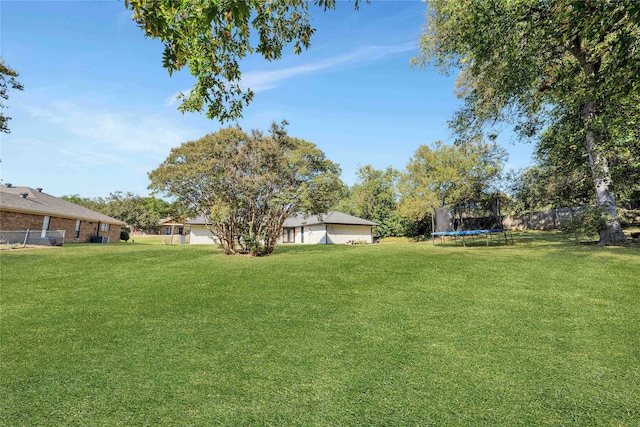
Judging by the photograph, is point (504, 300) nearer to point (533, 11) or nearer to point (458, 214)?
point (533, 11)

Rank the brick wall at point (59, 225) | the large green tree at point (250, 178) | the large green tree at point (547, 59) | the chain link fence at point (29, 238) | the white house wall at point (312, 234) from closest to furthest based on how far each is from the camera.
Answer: the large green tree at point (547, 59)
the large green tree at point (250, 178)
the chain link fence at point (29, 238)
the brick wall at point (59, 225)
the white house wall at point (312, 234)

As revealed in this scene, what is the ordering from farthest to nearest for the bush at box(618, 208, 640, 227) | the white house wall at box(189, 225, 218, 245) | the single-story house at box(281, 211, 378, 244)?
the white house wall at box(189, 225, 218, 245) < the single-story house at box(281, 211, 378, 244) < the bush at box(618, 208, 640, 227)

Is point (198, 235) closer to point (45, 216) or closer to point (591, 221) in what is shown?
point (45, 216)

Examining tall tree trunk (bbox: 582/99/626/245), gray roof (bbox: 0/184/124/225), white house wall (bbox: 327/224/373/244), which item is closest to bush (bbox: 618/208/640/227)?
tall tree trunk (bbox: 582/99/626/245)

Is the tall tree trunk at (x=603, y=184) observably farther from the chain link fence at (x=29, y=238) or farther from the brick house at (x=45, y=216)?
the brick house at (x=45, y=216)

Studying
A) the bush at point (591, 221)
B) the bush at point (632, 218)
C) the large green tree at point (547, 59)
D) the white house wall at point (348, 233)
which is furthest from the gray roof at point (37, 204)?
the bush at point (632, 218)

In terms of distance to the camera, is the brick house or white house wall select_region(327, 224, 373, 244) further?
white house wall select_region(327, 224, 373, 244)

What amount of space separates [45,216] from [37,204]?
3.53 feet

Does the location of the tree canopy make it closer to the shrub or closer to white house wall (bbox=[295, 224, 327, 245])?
white house wall (bbox=[295, 224, 327, 245])

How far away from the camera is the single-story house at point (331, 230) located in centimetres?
2959

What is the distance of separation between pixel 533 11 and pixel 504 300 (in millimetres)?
7560

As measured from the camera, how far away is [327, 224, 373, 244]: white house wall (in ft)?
97.8

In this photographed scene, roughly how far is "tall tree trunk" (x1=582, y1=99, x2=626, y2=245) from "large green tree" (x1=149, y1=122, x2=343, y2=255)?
1060cm

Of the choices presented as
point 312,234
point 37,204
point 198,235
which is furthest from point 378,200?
point 37,204
